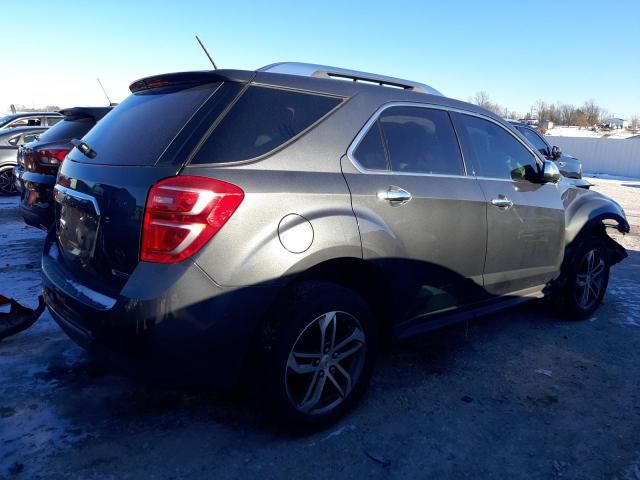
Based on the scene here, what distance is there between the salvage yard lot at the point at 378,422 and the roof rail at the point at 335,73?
1781 millimetres

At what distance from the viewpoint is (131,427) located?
2.64 m

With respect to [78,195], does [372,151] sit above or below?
above

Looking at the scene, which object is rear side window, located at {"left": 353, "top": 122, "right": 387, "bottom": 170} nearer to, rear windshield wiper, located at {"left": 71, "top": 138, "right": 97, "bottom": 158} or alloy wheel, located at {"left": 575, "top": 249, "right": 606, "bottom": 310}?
rear windshield wiper, located at {"left": 71, "top": 138, "right": 97, "bottom": 158}

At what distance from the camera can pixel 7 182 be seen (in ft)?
33.2

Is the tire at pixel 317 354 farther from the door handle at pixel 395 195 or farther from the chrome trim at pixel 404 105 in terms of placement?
the chrome trim at pixel 404 105

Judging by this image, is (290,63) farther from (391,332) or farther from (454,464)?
(454,464)

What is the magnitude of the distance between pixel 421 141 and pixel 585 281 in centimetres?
235

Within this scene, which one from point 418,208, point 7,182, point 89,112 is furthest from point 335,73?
point 7,182

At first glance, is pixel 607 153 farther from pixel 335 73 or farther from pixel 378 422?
pixel 378 422

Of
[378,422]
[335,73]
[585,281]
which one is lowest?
[378,422]

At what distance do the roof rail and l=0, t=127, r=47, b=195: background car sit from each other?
8.67m

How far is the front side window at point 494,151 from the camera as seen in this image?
352cm

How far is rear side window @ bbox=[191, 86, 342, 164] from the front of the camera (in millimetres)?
2332

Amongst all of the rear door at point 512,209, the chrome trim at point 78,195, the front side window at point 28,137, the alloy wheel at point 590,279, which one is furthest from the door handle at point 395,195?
the front side window at point 28,137
